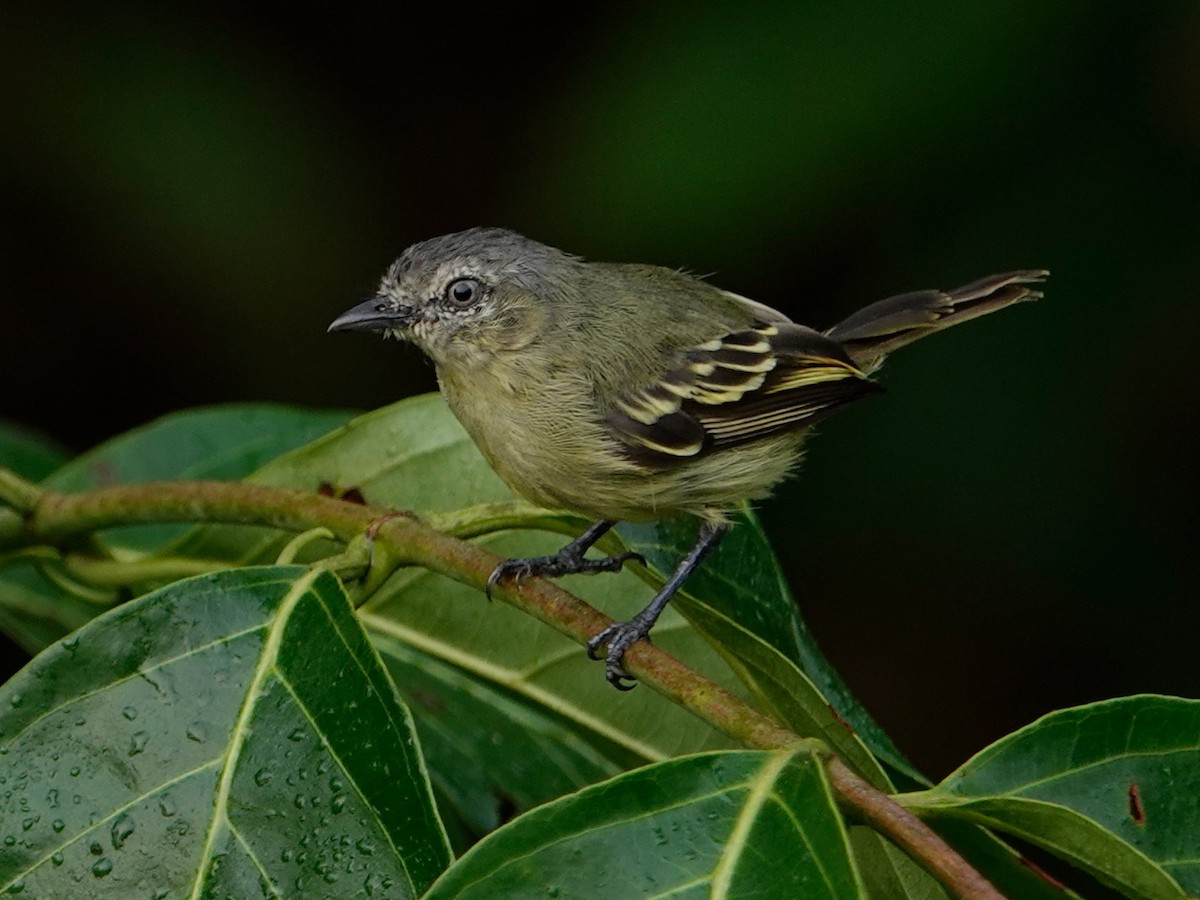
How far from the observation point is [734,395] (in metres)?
3.22

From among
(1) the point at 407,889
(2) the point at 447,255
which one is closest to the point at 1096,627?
(2) the point at 447,255

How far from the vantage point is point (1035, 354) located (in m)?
4.78

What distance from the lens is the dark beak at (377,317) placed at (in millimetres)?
3203

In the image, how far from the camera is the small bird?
9.86 ft

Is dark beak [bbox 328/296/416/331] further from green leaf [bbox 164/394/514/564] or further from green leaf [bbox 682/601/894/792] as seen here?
green leaf [bbox 682/601/894/792]

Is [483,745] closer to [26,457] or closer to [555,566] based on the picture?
[555,566]

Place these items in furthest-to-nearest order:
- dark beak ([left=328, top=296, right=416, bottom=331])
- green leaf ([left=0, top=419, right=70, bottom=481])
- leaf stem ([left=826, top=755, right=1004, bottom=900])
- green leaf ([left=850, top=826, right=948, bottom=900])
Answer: green leaf ([left=0, top=419, right=70, bottom=481])
dark beak ([left=328, top=296, right=416, bottom=331])
green leaf ([left=850, top=826, right=948, bottom=900])
leaf stem ([left=826, top=755, right=1004, bottom=900])

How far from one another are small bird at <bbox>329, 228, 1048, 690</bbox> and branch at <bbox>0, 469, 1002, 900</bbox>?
0.68 meters

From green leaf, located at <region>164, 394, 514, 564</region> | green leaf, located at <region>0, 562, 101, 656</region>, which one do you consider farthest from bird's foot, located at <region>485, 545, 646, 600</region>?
green leaf, located at <region>0, 562, 101, 656</region>

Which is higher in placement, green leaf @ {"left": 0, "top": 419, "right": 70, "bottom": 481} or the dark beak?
the dark beak

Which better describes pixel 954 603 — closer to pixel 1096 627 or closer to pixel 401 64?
pixel 1096 627

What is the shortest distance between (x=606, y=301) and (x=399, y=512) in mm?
1343

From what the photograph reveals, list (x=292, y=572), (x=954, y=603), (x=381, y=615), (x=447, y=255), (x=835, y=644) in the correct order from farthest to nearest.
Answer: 1. (x=835, y=644)
2. (x=954, y=603)
3. (x=447, y=255)
4. (x=381, y=615)
5. (x=292, y=572)

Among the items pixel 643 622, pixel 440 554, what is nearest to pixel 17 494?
pixel 440 554
